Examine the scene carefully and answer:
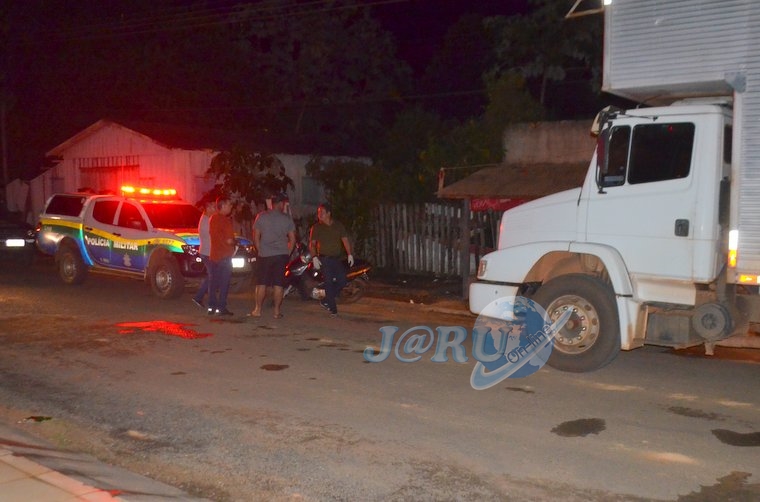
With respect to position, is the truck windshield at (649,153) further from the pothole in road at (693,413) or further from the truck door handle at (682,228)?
the pothole in road at (693,413)

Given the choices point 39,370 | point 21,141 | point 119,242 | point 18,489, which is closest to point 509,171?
point 119,242

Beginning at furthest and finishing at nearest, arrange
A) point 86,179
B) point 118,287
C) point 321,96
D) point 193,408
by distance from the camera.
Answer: point 321,96 < point 86,179 < point 118,287 < point 193,408

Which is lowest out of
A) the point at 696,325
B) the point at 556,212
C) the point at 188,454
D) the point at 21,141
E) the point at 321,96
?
the point at 188,454

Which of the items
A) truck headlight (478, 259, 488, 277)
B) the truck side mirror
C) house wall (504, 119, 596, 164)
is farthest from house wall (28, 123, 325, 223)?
the truck side mirror

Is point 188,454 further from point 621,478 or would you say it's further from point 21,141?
point 21,141

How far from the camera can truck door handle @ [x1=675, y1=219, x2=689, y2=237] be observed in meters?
7.93

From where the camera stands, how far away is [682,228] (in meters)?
7.95

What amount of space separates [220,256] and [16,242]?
9113mm

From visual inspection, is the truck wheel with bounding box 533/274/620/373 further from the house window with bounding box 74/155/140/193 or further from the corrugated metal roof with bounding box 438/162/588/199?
the house window with bounding box 74/155/140/193

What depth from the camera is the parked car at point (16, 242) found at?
1906cm

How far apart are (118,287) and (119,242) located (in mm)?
1246

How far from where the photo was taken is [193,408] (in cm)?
729

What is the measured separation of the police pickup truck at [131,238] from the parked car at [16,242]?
7.63 ft

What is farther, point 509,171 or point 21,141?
point 21,141
